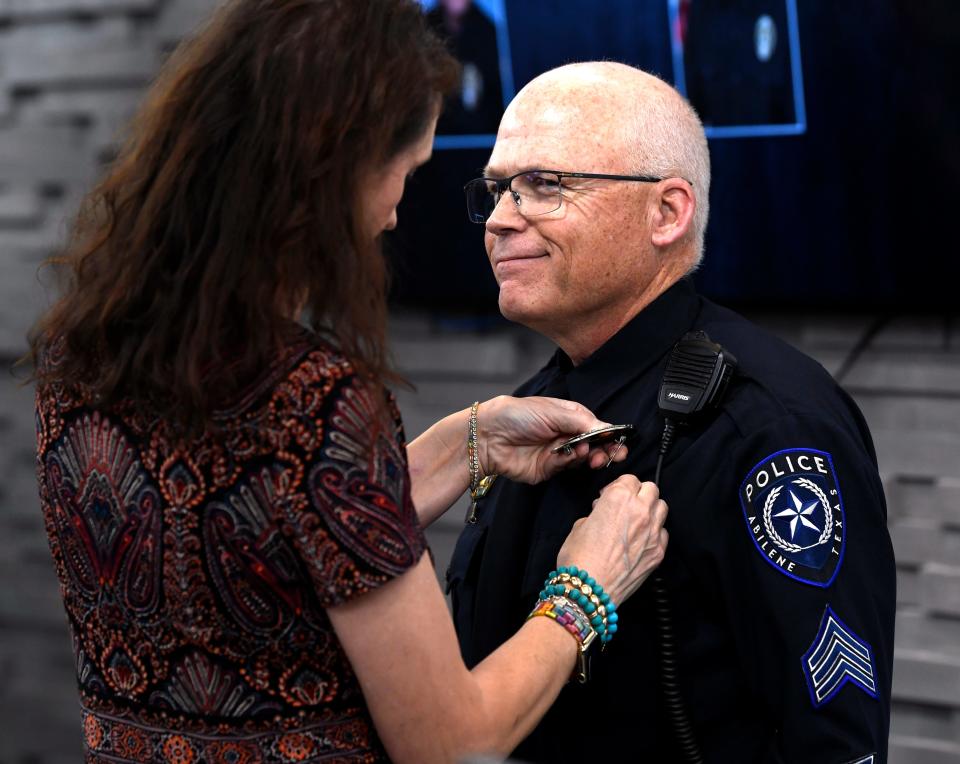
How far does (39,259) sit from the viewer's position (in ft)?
11.2

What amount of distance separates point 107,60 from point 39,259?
58cm

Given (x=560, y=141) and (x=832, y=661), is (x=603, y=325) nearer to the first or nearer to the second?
(x=560, y=141)

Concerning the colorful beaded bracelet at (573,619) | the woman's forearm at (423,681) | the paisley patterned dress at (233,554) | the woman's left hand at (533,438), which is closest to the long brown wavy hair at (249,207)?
the paisley patterned dress at (233,554)

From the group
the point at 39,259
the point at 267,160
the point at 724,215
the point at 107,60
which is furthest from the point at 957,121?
the point at 39,259

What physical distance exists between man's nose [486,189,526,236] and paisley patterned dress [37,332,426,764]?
57 centimetres

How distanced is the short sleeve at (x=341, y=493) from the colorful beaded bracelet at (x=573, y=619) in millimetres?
244

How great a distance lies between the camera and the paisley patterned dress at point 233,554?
3.58ft

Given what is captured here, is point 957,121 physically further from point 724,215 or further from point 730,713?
point 730,713

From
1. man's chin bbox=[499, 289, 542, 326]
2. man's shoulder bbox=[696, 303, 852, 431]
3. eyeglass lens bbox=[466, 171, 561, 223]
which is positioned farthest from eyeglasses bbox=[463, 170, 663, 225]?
man's shoulder bbox=[696, 303, 852, 431]

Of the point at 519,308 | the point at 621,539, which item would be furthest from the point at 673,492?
the point at 519,308

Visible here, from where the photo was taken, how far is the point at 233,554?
111 cm

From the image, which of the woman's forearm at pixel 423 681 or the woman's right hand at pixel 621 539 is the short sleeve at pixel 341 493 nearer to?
the woman's forearm at pixel 423 681

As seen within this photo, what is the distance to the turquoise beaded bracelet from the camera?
1309 mm

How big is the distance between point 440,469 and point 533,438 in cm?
15
